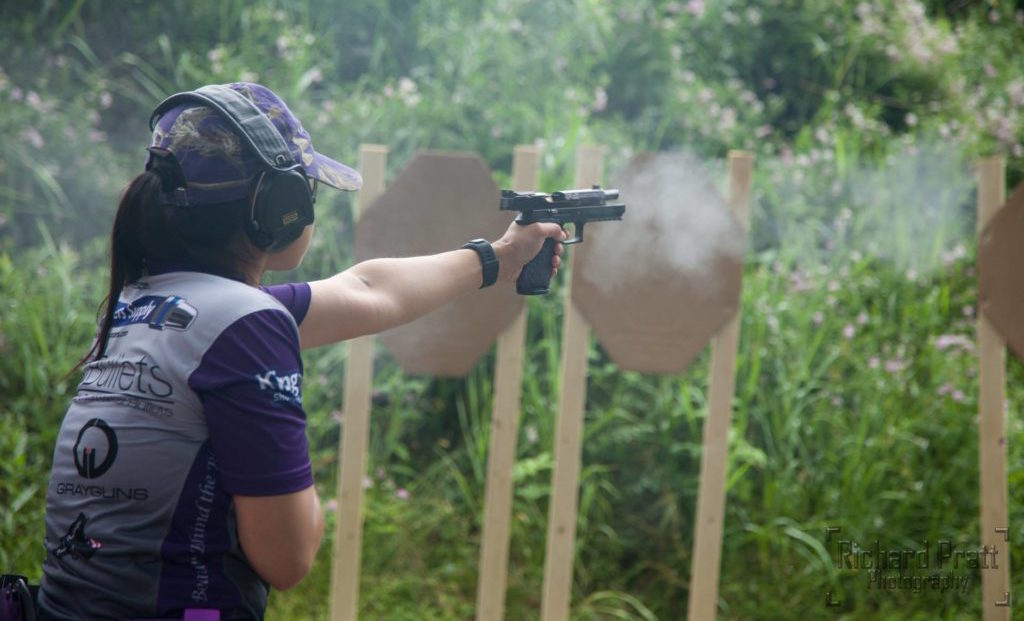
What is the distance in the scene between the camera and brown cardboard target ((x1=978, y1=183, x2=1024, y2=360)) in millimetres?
3322

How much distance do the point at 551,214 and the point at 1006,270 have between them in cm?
200

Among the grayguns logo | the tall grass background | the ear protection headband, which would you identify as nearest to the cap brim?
the ear protection headband

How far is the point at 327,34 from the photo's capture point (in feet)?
17.8

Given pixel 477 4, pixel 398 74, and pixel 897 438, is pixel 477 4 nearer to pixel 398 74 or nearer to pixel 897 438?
pixel 398 74

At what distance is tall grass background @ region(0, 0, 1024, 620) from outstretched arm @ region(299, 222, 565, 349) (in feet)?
6.37

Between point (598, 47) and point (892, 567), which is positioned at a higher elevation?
point (598, 47)

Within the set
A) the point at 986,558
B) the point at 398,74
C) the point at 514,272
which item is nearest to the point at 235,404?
the point at 514,272

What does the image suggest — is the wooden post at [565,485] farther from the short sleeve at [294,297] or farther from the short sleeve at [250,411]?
the short sleeve at [250,411]

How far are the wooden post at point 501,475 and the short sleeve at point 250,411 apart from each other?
1.89 metres

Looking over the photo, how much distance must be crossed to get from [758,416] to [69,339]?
266cm

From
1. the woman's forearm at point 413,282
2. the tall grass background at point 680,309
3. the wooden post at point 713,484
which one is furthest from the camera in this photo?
the tall grass background at point 680,309

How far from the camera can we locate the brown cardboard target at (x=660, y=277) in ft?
10.9

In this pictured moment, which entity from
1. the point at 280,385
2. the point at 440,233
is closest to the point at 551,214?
the point at 280,385

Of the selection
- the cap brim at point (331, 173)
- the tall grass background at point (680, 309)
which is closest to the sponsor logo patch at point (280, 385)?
the cap brim at point (331, 173)
